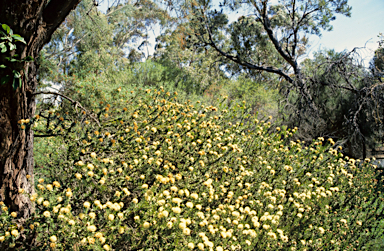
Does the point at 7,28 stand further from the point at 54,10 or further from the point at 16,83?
the point at 54,10

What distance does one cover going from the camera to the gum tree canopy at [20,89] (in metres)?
1.81

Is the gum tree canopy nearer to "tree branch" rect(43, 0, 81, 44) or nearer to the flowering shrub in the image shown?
"tree branch" rect(43, 0, 81, 44)

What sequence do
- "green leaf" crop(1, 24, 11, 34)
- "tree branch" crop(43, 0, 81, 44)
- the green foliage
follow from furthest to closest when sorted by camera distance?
"tree branch" crop(43, 0, 81, 44) < the green foliage < "green leaf" crop(1, 24, 11, 34)

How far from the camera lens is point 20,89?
200 cm

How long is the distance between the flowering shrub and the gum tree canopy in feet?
0.45

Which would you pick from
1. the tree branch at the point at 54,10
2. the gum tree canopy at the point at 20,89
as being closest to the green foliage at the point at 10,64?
the gum tree canopy at the point at 20,89

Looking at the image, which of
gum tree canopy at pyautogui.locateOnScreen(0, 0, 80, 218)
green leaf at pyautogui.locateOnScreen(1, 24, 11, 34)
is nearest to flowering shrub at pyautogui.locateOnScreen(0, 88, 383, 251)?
Result: gum tree canopy at pyautogui.locateOnScreen(0, 0, 80, 218)

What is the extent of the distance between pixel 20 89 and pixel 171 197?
160 centimetres

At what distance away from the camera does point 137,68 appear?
24.9 ft

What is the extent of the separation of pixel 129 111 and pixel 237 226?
2.16 meters

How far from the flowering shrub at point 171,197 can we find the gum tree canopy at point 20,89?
0.45 feet

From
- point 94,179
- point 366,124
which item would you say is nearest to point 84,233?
point 94,179

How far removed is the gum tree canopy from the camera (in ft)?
5.95

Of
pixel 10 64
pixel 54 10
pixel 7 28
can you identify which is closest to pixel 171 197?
pixel 10 64
